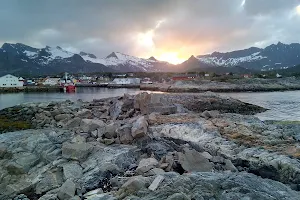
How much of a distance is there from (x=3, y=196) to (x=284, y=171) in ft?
33.9

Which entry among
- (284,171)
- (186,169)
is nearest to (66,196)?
(186,169)

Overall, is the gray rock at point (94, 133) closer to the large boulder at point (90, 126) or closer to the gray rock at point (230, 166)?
the large boulder at point (90, 126)

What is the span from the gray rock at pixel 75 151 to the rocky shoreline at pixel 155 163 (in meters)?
0.04

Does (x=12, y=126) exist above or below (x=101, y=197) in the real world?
below

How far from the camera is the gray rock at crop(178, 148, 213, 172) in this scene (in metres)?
10.4

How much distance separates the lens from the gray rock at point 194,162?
1035 cm

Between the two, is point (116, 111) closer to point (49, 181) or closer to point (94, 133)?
point (94, 133)

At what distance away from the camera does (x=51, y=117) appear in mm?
25484

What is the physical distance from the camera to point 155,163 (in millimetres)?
10578

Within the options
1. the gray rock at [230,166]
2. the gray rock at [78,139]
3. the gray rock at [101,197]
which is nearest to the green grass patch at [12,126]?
the gray rock at [78,139]

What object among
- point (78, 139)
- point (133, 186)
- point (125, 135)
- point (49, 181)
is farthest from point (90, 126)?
point (133, 186)

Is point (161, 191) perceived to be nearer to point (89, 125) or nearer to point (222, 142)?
point (222, 142)

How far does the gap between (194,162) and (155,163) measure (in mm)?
1457

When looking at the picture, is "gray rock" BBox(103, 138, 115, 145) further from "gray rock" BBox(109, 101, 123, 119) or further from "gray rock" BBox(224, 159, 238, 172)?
"gray rock" BBox(109, 101, 123, 119)
